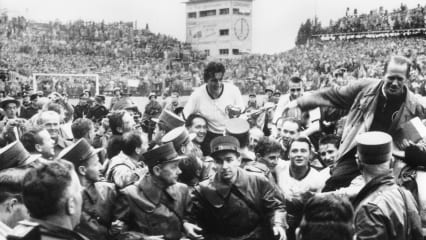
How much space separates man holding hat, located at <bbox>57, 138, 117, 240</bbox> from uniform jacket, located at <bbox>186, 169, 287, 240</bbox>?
67cm

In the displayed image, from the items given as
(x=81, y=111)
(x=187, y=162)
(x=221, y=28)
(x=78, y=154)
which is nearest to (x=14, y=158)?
(x=78, y=154)

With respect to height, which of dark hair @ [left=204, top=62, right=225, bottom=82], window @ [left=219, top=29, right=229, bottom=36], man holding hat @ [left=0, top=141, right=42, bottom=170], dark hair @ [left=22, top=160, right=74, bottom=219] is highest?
window @ [left=219, top=29, right=229, bottom=36]

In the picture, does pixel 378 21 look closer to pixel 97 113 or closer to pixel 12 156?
pixel 97 113

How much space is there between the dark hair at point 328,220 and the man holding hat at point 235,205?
5.75 ft

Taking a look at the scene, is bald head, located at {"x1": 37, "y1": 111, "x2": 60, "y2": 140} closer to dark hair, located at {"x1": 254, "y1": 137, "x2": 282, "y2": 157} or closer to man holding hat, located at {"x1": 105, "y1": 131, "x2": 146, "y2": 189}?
man holding hat, located at {"x1": 105, "y1": 131, "x2": 146, "y2": 189}

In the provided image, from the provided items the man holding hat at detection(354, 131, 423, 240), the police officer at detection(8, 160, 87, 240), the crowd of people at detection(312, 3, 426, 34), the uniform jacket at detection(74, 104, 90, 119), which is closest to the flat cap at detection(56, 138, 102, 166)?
the police officer at detection(8, 160, 87, 240)

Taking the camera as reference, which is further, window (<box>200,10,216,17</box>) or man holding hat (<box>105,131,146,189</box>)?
window (<box>200,10,216,17</box>)

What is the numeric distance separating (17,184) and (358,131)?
2739 mm

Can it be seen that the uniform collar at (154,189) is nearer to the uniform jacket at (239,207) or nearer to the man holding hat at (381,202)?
the uniform jacket at (239,207)

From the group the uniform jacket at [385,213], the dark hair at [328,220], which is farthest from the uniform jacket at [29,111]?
the dark hair at [328,220]

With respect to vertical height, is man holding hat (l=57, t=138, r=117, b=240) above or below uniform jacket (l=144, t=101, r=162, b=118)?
above

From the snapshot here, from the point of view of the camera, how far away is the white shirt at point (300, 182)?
5.16m

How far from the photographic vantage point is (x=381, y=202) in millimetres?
3127

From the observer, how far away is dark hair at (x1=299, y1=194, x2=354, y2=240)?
8.45ft
